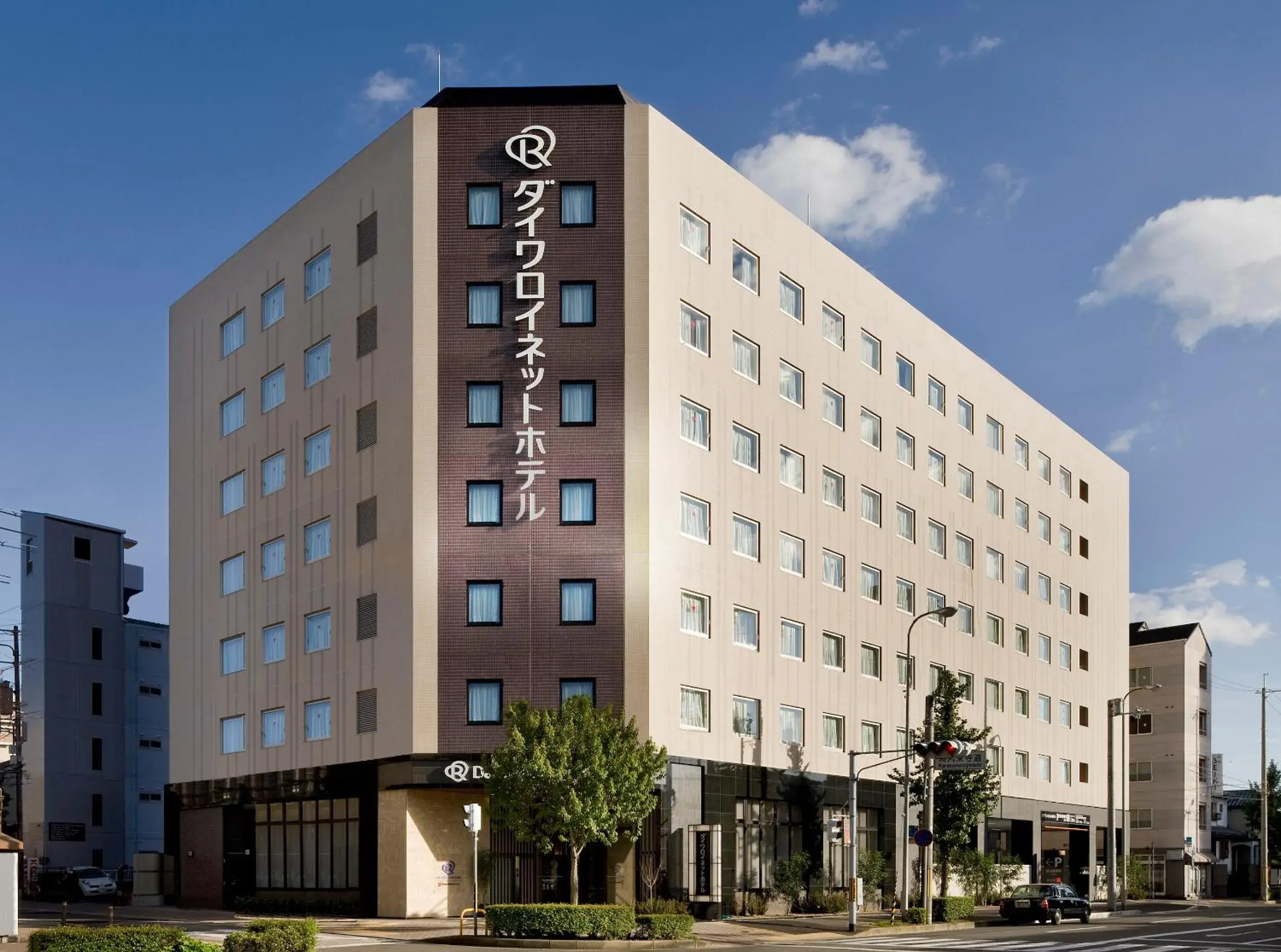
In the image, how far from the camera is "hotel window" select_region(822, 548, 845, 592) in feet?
208

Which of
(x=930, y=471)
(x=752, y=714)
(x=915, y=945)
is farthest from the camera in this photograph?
(x=930, y=471)

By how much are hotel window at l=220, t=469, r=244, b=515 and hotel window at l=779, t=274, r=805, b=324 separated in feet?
78.7

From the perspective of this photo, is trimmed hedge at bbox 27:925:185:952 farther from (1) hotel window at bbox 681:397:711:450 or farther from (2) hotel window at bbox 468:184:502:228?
(2) hotel window at bbox 468:184:502:228

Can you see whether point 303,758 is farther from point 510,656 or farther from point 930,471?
point 930,471

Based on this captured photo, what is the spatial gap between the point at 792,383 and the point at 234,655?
85.7 feet

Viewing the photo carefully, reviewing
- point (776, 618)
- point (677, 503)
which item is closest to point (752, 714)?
point (776, 618)

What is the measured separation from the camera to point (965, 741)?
60656mm

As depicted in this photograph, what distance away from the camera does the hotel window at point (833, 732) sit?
62656 mm

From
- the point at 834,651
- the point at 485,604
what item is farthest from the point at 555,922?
the point at 834,651

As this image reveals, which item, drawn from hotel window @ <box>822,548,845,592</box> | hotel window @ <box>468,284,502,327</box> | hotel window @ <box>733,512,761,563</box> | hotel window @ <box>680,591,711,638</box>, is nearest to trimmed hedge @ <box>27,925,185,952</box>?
hotel window @ <box>680,591,711,638</box>

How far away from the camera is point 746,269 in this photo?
59281 millimetres

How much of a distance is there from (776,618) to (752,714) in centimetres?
407

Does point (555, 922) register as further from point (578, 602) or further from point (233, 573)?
point (233, 573)

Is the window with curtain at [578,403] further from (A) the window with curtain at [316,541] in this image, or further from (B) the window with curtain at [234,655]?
(B) the window with curtain at [234,655]
